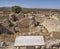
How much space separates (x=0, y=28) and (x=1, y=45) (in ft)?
29.1

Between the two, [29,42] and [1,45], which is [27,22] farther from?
[29,42]

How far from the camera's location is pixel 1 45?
40.5 ft

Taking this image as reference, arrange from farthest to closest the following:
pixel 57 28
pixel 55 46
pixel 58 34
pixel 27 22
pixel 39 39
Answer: pixel 27 22 < pixel 57 28 < pixel 58 34 < pixel 55 46 < pixel 39 39

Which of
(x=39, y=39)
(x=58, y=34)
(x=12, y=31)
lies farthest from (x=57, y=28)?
(x=39, y=39)

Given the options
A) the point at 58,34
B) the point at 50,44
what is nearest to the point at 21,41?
the point at 50,44

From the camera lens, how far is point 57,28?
1739 centimetres

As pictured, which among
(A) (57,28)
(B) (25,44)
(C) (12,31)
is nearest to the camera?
(B) (25,44)

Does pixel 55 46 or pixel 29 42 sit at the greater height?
pixel 29 42

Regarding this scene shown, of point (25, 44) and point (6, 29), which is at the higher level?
point (25, 44)

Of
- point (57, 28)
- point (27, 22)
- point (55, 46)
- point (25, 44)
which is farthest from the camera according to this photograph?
point (27, 22)

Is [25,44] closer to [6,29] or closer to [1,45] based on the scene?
[1,45]

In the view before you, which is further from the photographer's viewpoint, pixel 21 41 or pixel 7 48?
pixel 7 48

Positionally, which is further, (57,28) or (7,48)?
(57,28)

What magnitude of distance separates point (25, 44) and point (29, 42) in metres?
0.31
